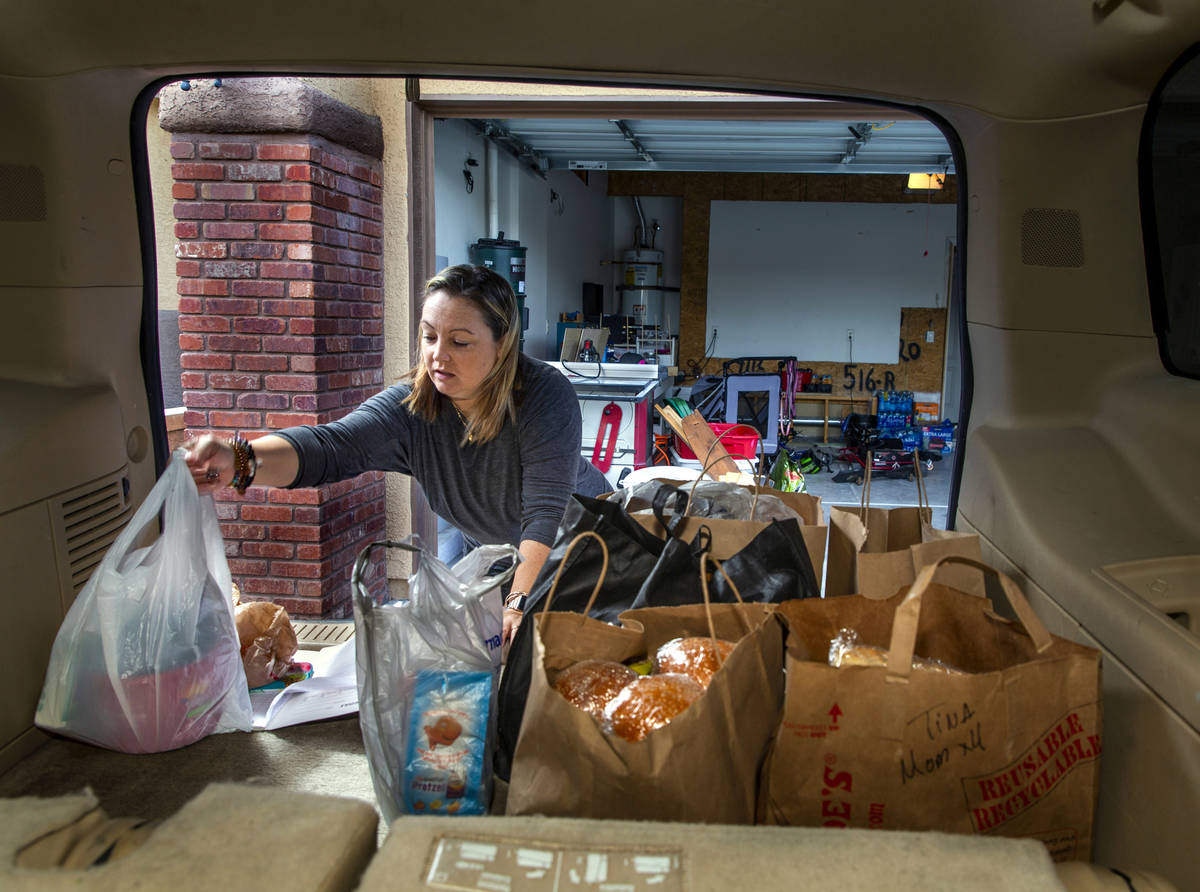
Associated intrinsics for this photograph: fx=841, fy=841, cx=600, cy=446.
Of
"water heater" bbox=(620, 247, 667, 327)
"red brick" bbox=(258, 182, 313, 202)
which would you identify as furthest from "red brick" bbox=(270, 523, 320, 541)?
"water heater" bbox=(620, 247, 667, 327)

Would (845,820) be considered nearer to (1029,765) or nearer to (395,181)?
(1029,765)

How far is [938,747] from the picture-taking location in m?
0.97

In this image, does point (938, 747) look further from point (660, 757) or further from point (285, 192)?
point (285, 192)

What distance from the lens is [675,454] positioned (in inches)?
261

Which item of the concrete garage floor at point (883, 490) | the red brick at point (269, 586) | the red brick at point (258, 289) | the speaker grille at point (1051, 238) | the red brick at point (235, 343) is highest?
the speaker grille at point (1051, 238)

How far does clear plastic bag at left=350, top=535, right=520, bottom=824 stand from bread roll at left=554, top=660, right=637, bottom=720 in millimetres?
102

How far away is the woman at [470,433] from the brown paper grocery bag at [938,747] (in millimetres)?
988

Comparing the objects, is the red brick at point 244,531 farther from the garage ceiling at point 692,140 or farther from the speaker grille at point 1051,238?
the speaker grille at point 1051,238

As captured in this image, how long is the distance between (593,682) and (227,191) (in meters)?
3.34

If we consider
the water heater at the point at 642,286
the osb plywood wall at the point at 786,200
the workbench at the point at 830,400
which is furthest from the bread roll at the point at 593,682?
the osb plywood wall at the point at 786,200

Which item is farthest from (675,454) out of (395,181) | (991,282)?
(991,282)

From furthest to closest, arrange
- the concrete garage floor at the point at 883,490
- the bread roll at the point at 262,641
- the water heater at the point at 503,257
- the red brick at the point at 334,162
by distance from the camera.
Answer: the concrete garage floor at the point at 883,490, the water heater at the point at 503,257, the red brick at the point at 334,162, the bread roll at the point at 262,641

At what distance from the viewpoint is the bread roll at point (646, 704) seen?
3.35ft

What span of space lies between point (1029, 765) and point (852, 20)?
Answer: 1.13 m
